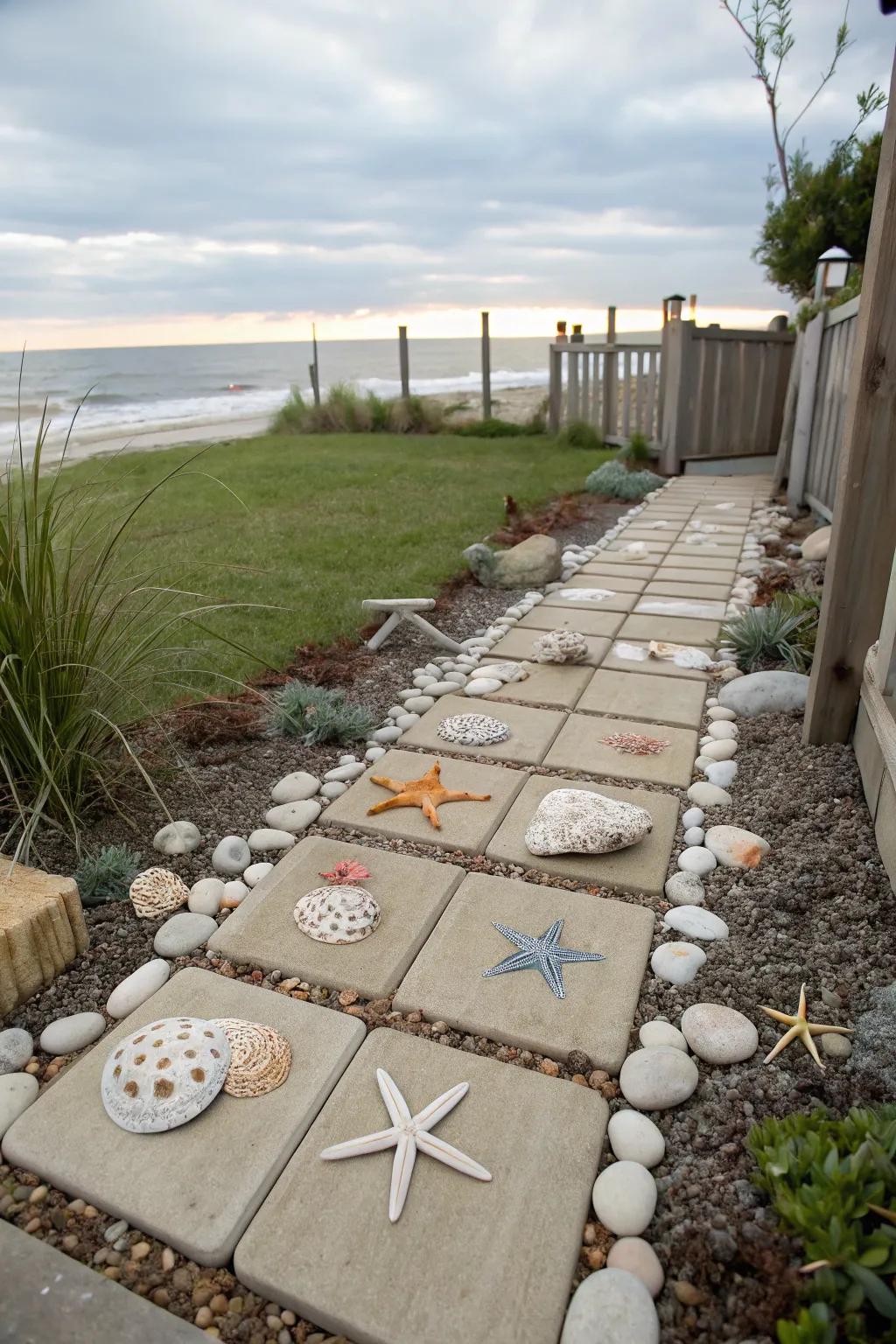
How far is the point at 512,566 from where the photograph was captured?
4711 mm

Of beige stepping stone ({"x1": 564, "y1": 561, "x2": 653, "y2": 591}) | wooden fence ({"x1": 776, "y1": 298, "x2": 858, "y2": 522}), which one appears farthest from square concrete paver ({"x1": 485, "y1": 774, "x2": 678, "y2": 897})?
wooden fence ({"x1": 776, "y1": 298, "x2": 858, "y2": 522})

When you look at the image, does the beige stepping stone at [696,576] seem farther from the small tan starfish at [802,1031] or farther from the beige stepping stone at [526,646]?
the small tan starfish at [802,1031]

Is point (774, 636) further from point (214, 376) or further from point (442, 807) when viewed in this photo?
point (214, 376)

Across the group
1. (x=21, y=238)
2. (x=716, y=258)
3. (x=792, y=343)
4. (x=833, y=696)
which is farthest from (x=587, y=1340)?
(x=21, y=238)

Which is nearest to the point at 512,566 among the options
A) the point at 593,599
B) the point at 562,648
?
the point at 593,599

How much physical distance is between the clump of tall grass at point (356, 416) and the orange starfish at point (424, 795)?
34.0 ft

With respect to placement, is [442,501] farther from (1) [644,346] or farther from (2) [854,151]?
Result: (2) [854,151]

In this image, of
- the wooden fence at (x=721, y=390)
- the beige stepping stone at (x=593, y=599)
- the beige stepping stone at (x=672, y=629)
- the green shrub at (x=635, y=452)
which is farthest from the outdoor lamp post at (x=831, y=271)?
the beige stepping stone at (x=672, y=629)

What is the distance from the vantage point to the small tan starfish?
1477mm

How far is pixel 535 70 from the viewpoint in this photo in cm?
580

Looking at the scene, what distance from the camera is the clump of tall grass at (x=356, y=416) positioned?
1205 centimetres

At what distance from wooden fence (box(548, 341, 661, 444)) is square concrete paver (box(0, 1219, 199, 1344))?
8.74 metres

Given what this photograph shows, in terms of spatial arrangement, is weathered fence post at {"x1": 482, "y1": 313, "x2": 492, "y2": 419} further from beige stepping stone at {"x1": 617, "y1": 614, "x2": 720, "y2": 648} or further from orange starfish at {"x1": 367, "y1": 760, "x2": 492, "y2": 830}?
orange starfish at {"x1": 367, "y1": 760, "x2": 492, "y2": 830}

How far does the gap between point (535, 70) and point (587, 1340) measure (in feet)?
23.6
